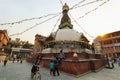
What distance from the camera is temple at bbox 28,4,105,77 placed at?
10.6 m

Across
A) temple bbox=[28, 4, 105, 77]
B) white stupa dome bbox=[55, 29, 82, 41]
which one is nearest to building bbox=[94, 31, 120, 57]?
temple bbox=[28, 4, 105, 77]

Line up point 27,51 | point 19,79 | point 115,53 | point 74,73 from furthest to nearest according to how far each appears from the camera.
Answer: point 27,51 → point 115,53 → point 74,73 → point 19,79

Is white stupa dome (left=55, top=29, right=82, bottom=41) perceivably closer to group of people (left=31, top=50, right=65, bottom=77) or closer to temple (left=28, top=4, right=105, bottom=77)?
temple (left=28, top=4, right=105, bottom=77)

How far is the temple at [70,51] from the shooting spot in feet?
34.7

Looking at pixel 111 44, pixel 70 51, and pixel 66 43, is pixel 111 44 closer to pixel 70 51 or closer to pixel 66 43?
pixel 66 43

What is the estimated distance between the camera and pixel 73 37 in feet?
67.4

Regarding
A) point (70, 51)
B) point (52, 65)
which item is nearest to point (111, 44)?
point (70, 51)

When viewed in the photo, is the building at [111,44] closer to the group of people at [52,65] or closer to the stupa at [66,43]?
the stupa at [66,43]

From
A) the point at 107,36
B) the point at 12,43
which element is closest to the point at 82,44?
the point at 107,36

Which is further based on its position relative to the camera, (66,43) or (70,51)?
(66,43)

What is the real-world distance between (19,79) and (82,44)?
1460cm

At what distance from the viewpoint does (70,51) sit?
12602mm

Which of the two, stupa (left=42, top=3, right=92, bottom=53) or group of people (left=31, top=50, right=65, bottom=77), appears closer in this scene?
group of people (left=31, top=50, right=65, bottom=77)

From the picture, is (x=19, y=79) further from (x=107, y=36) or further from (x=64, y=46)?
(x=107, y=36)
